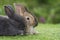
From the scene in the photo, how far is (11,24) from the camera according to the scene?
3203mm

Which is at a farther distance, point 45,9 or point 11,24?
point 45,9

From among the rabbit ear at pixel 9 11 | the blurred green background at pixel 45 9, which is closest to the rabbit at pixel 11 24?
the rabbit ear at pixel 9 11

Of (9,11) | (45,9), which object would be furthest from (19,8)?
(45,9)

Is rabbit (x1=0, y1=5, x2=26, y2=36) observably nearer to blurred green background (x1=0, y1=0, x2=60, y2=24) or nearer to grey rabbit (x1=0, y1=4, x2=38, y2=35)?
grey rabbit (x1=0, y1=4, x2=38, y2=35)

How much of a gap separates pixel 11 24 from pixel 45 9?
505 centimetres

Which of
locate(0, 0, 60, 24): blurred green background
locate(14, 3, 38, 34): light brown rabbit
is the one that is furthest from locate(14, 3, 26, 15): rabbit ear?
locate(0, 0, 60, 24): blurred green background

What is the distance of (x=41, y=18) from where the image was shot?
7.19 m

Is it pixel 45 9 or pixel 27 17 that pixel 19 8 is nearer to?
pixel 27 17

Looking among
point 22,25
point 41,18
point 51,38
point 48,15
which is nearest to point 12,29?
point 22,25

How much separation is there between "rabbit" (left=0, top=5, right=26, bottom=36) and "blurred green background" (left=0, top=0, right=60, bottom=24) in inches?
147

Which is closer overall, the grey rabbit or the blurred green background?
the grey rabbit

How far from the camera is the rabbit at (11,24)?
317 centimetres

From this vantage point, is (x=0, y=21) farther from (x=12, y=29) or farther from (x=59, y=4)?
(x=59, y=4)

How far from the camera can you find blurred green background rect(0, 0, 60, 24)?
7293mm
